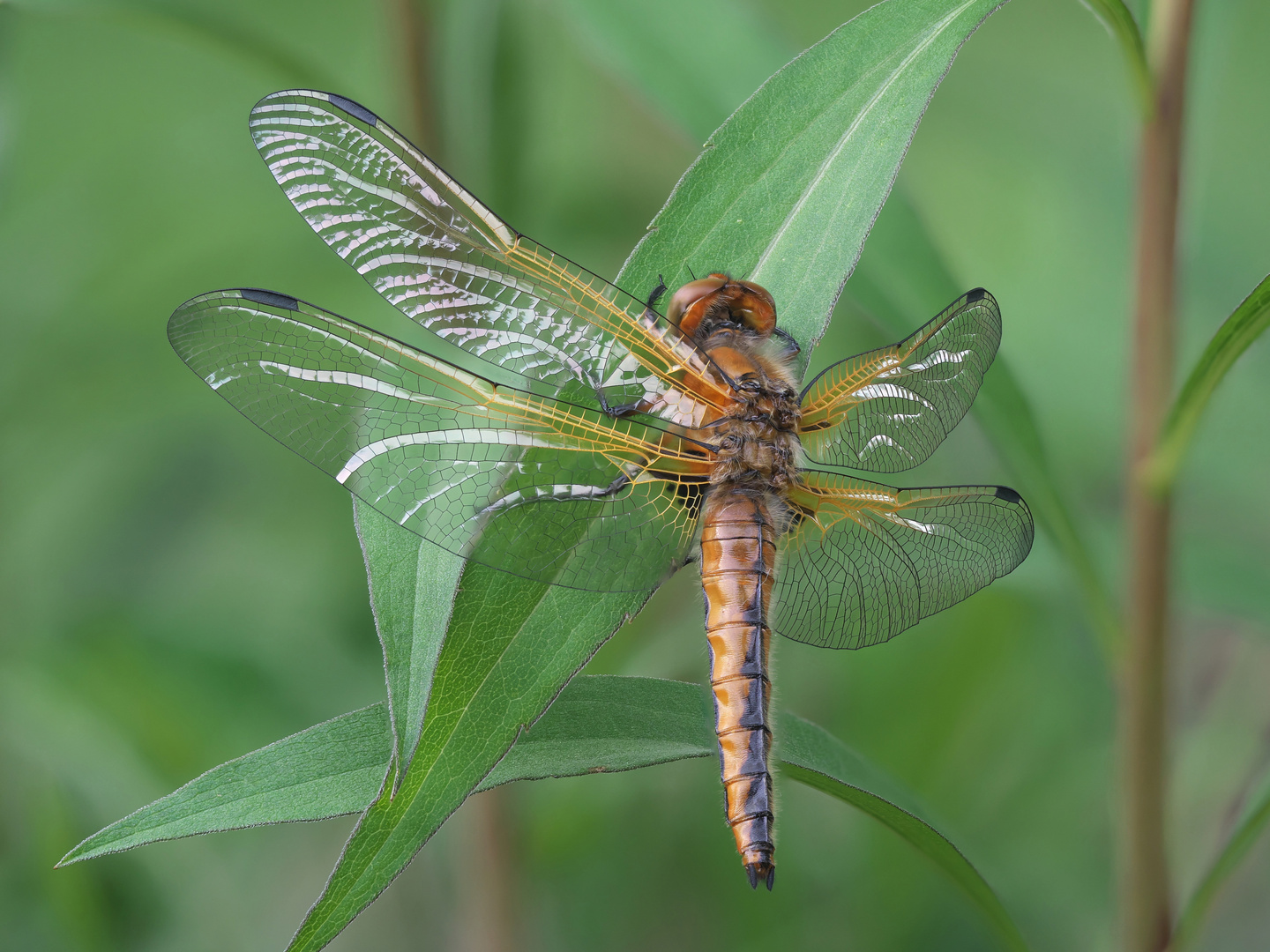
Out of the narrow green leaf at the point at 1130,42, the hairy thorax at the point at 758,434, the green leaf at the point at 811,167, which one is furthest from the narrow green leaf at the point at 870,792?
the narrow green leaf at the point at 1130,42

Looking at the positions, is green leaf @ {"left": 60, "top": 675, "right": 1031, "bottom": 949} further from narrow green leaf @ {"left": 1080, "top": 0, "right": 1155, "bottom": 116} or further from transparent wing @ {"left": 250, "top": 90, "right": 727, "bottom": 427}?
narrow green leaf @ {"left": 1080, "top": 0, "right": 1155, "bottom": 116}

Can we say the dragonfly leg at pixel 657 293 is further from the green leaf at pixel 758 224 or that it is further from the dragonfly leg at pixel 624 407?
the dragonfly leg at pixel 624 407

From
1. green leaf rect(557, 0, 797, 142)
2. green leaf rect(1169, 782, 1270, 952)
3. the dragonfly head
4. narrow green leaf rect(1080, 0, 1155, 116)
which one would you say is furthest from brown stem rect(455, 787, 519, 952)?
narrow green leaf rect(1080, 0, 1155, 116)

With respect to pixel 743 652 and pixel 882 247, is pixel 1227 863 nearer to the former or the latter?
pixel 743 652

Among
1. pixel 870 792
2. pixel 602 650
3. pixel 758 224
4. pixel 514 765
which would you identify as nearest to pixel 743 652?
pixel 870 792

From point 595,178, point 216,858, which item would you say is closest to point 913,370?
point 595,178

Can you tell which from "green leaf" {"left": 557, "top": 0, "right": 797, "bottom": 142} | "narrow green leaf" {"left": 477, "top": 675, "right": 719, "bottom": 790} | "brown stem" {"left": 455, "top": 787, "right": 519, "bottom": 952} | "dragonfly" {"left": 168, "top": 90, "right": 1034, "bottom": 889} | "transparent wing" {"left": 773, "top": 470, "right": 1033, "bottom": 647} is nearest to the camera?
"narrow green leaf" {"left": 477, "top": 675, "right": 719, "bottom": 790}
